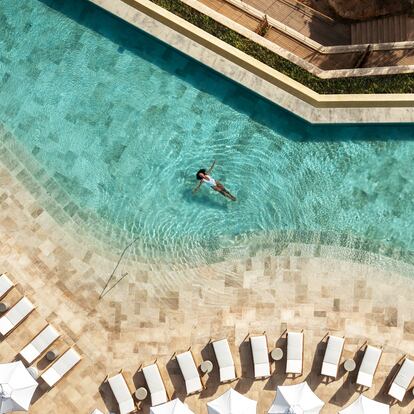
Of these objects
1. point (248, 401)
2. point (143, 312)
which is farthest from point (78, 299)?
point (248, 401)

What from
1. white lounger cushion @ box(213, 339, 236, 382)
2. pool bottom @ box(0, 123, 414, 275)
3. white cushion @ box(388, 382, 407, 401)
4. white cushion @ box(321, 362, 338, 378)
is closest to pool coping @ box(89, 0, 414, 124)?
pool bottom @ box(0, 123, 414, 275)

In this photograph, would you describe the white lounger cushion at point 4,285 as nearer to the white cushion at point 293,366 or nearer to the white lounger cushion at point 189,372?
the white lounger cushion at point 189,372

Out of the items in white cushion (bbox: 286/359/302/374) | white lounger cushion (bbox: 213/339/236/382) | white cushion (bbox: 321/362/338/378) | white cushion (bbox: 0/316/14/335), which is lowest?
white cushion (bbox: 0/316/14/335)

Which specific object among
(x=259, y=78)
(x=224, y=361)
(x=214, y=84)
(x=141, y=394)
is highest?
(x=259, y=78)

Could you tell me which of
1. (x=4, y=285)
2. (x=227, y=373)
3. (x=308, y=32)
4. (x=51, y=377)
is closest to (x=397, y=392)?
(x=227, y=373)

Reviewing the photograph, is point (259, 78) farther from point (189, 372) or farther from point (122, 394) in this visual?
point (122, 394)

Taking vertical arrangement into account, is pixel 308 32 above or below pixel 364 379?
above

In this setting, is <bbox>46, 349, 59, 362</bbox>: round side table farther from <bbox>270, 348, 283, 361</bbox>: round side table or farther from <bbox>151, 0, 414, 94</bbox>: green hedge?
<bbox>151, 0, 414, 94</bbox>: green hedge
